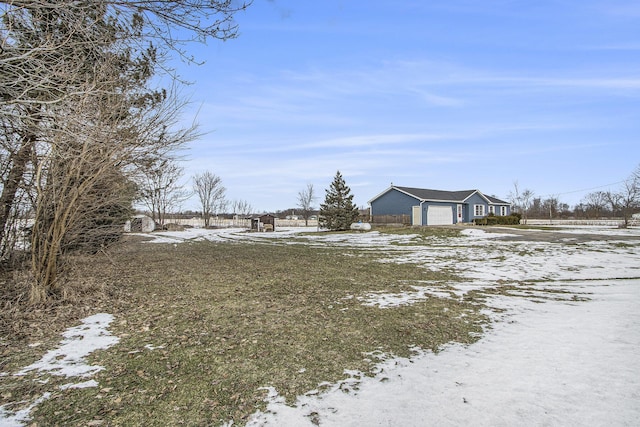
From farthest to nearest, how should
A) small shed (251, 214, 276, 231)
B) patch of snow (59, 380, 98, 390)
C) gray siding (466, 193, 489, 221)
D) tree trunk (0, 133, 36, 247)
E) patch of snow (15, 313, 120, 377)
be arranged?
small shed (251, 214, 276, 231) < gray siding (466, 193, 489, 221) < tree trunk (0, 133, 36, 247) < patch of snow (15, 313, 120, 377) < patch of snow (59, 380, 98, 390)

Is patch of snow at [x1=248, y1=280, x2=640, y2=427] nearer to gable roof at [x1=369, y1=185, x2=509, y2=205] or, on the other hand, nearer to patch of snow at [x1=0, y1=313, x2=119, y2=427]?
patch of snow at [x1=0, y1=313, x2=119, y2=427]

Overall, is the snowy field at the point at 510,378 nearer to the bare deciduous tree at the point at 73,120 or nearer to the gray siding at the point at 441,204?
the bare deciduous tree at the point at 73,120

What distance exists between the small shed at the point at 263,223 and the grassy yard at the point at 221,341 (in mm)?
29718

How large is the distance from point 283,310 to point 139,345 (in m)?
2.28

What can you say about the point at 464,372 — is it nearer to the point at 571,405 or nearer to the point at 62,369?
the point at 571,405

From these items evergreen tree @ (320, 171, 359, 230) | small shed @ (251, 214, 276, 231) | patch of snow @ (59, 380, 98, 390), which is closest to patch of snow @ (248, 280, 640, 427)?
patch of snow @ (59, 380, 98, 390)

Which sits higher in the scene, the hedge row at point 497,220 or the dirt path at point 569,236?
the hedge row at point 497,220

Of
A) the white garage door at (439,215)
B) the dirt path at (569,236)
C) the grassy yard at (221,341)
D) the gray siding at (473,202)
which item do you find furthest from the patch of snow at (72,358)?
the gray siding at (473,202)

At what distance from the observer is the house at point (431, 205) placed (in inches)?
1250

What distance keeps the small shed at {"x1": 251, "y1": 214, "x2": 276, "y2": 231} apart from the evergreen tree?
997cm

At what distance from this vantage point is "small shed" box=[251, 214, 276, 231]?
38778 mm

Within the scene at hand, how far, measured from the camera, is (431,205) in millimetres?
32281

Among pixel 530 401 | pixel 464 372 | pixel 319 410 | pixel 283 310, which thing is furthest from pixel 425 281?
pixel 319 410

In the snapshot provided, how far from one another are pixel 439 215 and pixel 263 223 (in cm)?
1837
